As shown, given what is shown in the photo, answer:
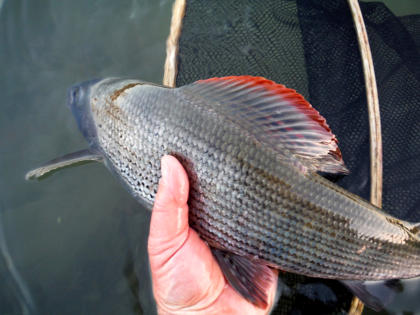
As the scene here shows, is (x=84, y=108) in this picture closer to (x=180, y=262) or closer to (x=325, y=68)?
(x=180, y=262)

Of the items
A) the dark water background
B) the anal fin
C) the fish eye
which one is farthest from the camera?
the dark water background

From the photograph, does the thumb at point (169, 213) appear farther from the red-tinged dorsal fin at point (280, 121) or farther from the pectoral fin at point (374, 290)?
the pectoral fin at point (374, 290)

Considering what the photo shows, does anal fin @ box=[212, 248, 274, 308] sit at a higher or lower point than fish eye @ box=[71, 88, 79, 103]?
lower

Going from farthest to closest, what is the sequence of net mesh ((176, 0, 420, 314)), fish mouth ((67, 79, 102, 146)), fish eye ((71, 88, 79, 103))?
net mesh ((176, 0, 420, 314))
fish eye ((71, 88, 79, 103))
fish mouth ((67, 79, 102, 146))

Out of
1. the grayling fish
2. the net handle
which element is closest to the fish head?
the grayling fish

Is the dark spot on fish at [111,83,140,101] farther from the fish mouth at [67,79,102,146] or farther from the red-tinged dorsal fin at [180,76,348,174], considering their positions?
the red-tinged dorsal fin at [180,76,348,174]

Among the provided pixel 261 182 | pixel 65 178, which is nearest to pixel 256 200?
pixel 261 182

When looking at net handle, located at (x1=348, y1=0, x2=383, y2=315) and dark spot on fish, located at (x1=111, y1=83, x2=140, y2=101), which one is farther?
net handle, located at (x1=348, y1=0, x2=383, y2=315)
